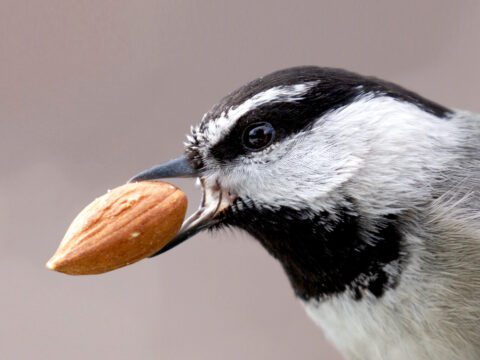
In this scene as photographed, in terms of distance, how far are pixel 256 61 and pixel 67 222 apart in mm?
878

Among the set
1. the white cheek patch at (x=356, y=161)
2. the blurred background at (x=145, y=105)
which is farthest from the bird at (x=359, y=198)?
the blurred background at (x=145, y=105)

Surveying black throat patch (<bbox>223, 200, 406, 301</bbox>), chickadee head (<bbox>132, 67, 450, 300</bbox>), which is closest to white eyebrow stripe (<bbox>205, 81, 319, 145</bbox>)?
chickadee head (<bbox>132, 67, 450, 300</bbox>)

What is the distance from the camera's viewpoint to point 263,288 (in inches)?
118

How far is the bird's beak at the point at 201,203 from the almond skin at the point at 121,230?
17 mm

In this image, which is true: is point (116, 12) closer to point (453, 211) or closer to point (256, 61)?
point (256, 61)

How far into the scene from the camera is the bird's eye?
1.52 m

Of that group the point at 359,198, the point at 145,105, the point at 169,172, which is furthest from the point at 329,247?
the point at 145,105

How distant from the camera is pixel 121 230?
5.04 ft

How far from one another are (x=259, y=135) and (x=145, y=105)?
1489 millimetres

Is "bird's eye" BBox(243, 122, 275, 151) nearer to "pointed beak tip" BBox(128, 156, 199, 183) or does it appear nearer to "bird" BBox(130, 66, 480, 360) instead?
"bird" BBox(130, 66, 480, 360)

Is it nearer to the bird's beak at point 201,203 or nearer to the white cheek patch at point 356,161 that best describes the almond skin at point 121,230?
the bird's beak at point 201,203

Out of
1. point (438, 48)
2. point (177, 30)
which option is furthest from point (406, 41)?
point (177, 30)

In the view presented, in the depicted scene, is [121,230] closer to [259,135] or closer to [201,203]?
[201,203]

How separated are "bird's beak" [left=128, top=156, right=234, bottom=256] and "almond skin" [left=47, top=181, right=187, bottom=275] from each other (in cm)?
2
